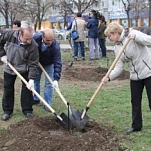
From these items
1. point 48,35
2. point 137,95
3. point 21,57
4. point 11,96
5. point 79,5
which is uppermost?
point 79,5

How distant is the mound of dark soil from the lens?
4.60 metres

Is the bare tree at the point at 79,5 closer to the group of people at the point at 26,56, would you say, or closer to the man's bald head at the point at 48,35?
the group of people at the point at 26,56

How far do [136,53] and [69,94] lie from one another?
11.6ft

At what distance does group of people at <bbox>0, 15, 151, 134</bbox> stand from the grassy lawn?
240 mm

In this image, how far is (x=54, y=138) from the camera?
15.7 ft

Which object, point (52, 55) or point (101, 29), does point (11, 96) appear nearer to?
point (52, 55)

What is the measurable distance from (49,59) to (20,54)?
2.30 feet

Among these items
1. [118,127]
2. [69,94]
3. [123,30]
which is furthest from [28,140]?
[69,94]

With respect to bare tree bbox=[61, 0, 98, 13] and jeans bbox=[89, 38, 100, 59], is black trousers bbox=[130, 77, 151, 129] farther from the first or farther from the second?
bare tree bbox=[61, 0, 98, 13]

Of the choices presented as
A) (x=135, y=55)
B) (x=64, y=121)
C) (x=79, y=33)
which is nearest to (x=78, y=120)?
(x=64, y=121)

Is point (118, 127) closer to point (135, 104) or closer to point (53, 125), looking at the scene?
point (135, 104)

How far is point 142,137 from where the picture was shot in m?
5.12

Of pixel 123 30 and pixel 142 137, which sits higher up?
pixel 123 30

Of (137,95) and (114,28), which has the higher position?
(114,28)
